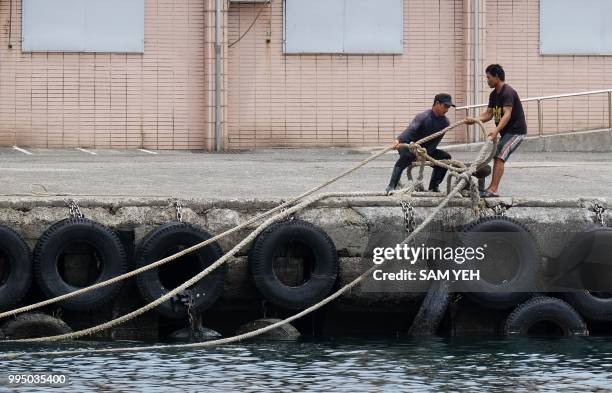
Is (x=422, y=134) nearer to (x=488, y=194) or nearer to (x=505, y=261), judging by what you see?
(x=488, y=194)

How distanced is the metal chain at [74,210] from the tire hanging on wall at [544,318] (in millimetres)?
Answer: 4265

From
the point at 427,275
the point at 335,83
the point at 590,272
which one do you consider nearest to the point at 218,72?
the point at 335,83

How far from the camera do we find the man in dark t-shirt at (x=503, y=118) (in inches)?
626

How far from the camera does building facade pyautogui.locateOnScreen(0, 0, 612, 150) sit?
27719 millimetres

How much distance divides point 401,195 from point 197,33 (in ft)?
43.3

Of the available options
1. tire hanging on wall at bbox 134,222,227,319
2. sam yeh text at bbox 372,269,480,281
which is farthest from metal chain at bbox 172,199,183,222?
sam yeh text at bbox 372,269,480,281

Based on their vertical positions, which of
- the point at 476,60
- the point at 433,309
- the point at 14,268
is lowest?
the point at 433,309

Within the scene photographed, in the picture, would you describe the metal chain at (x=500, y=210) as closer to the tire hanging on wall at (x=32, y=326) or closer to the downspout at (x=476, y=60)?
the tire hanging on wall at (x=32, y=326)

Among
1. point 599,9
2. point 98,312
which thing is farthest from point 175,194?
point 599,9

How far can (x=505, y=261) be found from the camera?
15312mm

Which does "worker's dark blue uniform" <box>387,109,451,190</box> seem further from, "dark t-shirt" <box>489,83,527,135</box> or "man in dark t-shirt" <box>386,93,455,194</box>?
"dark t-shirt" <box>489,83,527,135</box>

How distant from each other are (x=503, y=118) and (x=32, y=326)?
5.16m

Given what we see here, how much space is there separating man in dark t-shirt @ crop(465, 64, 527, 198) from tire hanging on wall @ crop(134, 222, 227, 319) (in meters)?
2.93

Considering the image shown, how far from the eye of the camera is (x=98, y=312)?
15.0 m
